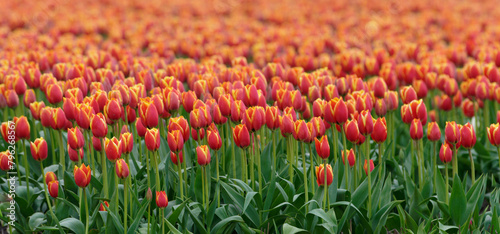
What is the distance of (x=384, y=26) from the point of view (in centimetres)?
1038

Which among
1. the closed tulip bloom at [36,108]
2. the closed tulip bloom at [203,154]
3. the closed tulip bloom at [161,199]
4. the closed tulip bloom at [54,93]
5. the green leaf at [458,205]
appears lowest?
the green leaf at [458,205]

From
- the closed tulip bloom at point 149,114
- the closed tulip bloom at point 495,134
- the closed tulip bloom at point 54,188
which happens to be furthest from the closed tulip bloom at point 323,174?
the closed tulip bloom at point 54,188

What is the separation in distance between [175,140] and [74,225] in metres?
0.79

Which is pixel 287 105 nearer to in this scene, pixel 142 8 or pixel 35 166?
pixel 35 166

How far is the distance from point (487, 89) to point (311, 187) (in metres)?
2.13

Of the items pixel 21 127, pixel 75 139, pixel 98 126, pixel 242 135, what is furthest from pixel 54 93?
pixel 242 135

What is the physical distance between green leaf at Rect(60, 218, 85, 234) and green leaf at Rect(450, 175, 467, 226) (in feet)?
7.26

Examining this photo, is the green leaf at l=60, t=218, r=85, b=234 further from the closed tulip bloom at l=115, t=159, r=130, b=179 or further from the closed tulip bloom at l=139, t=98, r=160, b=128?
the closed tulip bloom at l=139, t=98, r=160, b=128

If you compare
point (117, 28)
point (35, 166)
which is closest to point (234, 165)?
point (35, 166)

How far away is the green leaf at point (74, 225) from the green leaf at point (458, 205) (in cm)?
221

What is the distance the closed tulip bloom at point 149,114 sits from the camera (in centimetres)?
344

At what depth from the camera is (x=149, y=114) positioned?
11.3ft

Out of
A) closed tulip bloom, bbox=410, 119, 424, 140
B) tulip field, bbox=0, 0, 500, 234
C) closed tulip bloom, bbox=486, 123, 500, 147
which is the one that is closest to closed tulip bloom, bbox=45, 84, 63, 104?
tulip field, bbox=0, 0, 500, 234

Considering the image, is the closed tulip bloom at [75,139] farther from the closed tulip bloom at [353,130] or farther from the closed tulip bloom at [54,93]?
the closed tulip bloom at [353,130]
